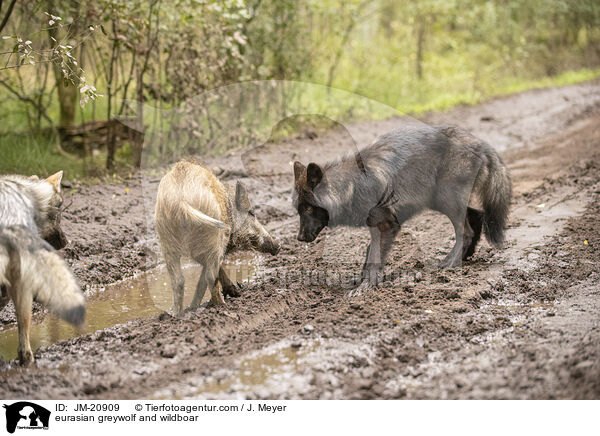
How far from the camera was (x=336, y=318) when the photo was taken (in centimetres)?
504

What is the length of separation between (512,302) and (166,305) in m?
3.26

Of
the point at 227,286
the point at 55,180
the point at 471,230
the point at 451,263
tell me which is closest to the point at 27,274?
the point at 55,180

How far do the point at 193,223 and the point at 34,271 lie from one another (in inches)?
50.4

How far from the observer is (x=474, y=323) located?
4.92 metres

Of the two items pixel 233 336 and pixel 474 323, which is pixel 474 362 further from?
pixel 233 336

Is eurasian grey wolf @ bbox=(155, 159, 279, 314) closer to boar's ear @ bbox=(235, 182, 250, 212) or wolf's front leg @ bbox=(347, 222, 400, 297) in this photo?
boar's ear @ bbox=(235, 182, 250, 212)

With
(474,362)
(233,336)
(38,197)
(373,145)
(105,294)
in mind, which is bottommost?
(105,294)
